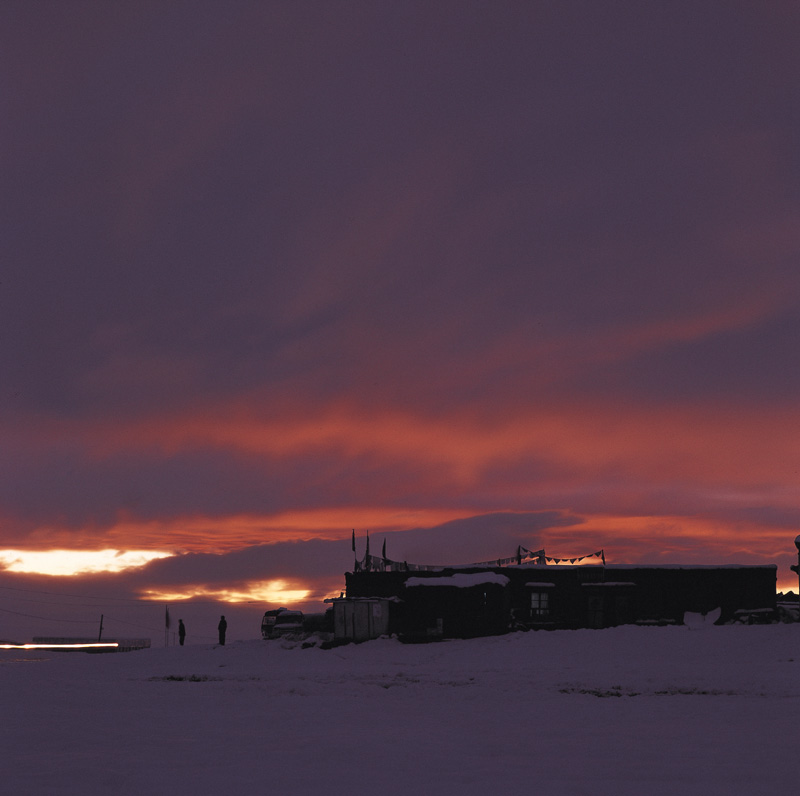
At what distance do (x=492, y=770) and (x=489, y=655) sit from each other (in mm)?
22649

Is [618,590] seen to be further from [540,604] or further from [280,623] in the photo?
[280,623]

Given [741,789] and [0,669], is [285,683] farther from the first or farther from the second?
[741,789]

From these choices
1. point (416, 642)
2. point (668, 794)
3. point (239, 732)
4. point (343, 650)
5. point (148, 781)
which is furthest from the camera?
point (416, 642)

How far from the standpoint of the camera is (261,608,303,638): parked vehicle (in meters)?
51.5

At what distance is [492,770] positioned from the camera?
11.9m

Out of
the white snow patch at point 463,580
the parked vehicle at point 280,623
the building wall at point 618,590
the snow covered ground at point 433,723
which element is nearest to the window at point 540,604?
the building wall at point 618,590

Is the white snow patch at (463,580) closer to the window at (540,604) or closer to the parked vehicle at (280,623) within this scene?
the window at (540,604)

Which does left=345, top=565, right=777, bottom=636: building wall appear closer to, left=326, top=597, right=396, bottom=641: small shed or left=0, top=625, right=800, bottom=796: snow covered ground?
left=326, top=597, right=396, bottom=641: small shed

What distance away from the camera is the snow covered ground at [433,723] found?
11.2 meters

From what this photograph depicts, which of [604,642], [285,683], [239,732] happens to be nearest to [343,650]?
[604,642]

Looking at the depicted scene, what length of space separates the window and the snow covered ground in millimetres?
17637

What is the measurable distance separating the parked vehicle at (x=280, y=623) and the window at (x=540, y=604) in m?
13.8

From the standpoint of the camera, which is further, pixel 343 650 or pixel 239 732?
pixel 343 650

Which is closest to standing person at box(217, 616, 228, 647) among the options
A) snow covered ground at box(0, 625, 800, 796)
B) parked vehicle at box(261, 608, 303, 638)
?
parked vehicle at box(261, 608, 303, 638)
